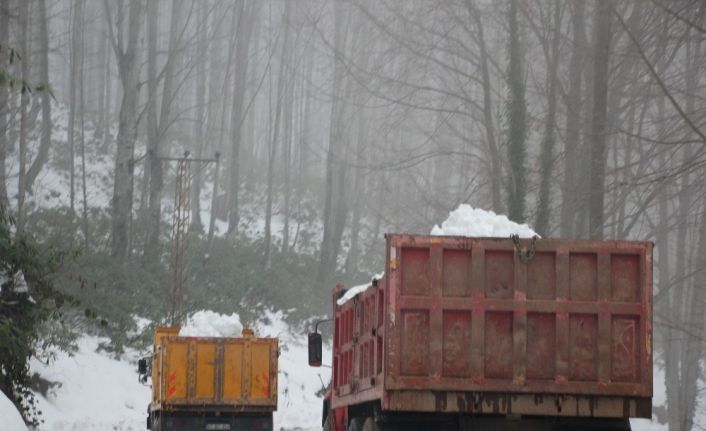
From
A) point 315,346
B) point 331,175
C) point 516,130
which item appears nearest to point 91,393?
point 315,346

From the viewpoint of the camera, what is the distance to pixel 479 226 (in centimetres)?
1251

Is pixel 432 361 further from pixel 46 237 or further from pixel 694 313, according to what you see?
pixel 46 237

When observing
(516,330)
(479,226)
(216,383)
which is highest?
(479,226)

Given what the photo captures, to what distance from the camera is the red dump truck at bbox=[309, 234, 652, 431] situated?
1150 cm

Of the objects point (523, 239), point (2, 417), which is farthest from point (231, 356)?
point (523, 239)

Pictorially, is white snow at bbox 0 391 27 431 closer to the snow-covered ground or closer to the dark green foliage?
the dark green foliage

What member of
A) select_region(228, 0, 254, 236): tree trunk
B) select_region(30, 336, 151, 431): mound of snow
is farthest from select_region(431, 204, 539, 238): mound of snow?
select_region(228, 0, 254, 236): tree trunk

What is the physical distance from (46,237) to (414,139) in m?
41.8

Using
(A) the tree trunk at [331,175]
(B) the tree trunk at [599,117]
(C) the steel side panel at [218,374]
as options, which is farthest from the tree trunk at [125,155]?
(B) the tree trunk at [599,117]

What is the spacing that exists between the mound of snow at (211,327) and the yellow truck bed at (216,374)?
1.75ft

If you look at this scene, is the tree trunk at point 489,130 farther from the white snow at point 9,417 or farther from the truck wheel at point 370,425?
the white snow at point 9,417

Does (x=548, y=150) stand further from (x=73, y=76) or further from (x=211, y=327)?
(x=73, y=76)

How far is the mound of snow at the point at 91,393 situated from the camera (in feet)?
80.7

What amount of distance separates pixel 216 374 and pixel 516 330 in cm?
1009
